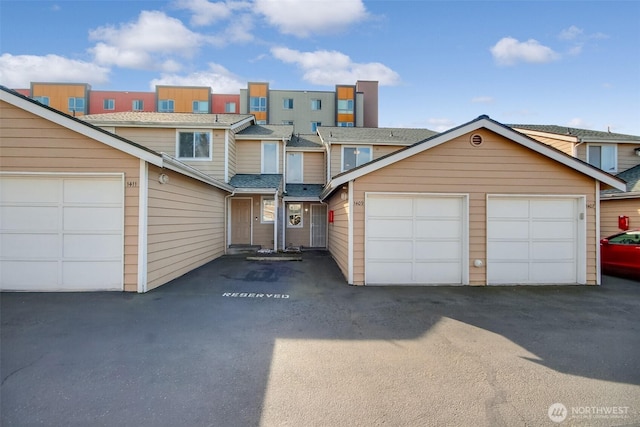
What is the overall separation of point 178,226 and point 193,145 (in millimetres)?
6233

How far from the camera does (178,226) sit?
8.45m

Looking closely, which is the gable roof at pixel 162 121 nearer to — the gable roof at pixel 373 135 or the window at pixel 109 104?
the gable roof at pixel 373 135

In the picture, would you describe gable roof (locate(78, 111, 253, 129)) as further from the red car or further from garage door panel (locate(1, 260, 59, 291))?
the red car

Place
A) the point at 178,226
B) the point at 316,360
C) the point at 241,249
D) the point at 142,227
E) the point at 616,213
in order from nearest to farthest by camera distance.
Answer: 1. the point at 316,360
2. the point at 142,227
3. the point at 178,226
4. the point at 616,213
5. the point at 241,249

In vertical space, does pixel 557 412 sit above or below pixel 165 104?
below

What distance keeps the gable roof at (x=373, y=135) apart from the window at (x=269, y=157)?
2.48 m

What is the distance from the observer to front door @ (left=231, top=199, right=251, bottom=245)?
14625mm

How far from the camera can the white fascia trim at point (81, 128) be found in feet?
21.3

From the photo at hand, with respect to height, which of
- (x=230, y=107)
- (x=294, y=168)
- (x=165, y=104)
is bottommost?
(x=294, y=168)

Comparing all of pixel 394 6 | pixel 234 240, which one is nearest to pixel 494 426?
pixel 394 6

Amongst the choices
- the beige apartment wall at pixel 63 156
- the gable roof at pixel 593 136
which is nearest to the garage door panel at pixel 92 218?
the beige apartment wall at pixel 63 156

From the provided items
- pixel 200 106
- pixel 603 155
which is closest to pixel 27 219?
pixel 603 155

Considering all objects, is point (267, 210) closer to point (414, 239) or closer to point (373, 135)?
point (373, 135)

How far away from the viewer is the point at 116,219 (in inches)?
265
